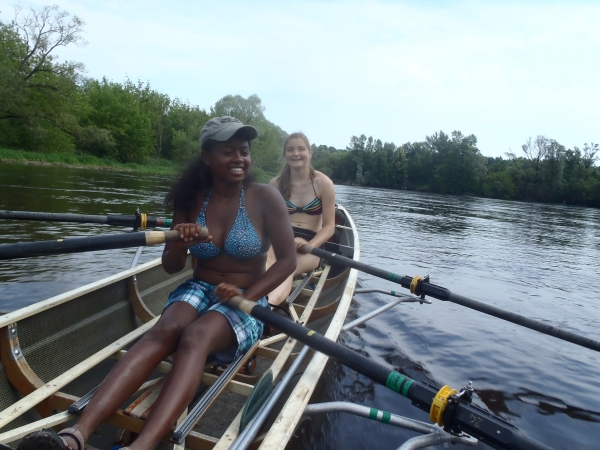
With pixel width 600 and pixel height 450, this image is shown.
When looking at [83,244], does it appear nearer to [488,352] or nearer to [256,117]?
[488,352]

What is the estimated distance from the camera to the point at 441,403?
2.02 m

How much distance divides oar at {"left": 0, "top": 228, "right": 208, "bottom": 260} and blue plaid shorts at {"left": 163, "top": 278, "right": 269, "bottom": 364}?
13.1 inches

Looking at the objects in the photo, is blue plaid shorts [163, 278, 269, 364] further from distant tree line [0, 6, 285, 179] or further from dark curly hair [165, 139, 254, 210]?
distant tree line [0, 6, 285, 179]

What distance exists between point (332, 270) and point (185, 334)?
390 cm

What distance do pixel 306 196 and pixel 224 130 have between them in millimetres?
2876

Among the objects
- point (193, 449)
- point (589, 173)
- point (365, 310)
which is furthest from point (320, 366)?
point (589, 173)

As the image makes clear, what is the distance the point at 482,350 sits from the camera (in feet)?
17.2

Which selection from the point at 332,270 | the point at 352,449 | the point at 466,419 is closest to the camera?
the point at 466,419

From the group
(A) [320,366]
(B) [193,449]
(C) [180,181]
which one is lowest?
(B) [193,449]

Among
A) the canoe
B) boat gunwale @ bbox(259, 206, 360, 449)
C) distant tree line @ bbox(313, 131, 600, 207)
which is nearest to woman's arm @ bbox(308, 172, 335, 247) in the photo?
the canoe

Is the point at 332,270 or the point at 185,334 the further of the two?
the point at 332,270

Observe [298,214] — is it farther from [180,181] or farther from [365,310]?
[180,181]

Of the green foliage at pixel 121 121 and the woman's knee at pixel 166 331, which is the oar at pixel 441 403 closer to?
the woman's knee at pixel 166 331

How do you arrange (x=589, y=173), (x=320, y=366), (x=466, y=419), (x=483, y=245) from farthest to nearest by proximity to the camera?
(x=589, y=173), (x=483, y=245), (x=320, y=366), (x=466, y=419)
